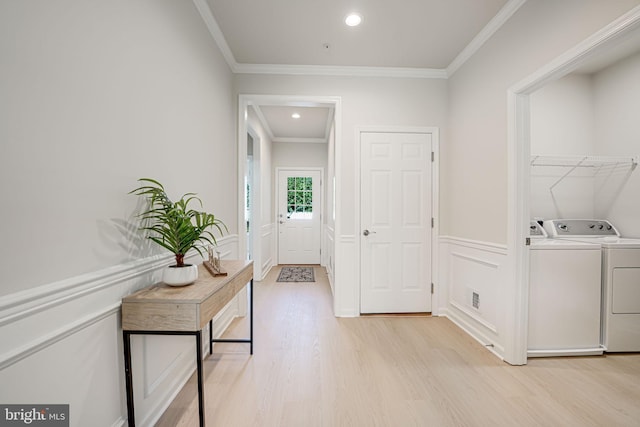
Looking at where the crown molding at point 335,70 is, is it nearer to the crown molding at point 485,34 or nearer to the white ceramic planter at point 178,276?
the crown molding at point 485,34

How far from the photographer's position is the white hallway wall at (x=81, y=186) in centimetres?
78

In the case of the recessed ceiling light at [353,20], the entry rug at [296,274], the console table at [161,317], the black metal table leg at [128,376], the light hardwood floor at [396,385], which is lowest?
the entry rug at [296,274]

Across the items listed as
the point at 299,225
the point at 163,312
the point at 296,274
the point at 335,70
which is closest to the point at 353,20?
the point at 335,70

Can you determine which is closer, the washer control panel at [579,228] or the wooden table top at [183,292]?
the wooden table top at [183,292]

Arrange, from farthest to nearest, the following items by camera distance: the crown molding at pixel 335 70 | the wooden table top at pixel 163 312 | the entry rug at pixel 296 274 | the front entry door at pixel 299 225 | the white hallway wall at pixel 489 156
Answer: the front entry door at pixel 299 225, the entry rug at pixel 296 274, the crown molding at pixel 335 70, the white hallway wall at pixel 489 156, the wooden table top at pixel 163 312

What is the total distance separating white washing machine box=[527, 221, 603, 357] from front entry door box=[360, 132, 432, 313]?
3.39 feet

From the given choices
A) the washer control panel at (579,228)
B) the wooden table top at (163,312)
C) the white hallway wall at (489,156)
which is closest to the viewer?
the wooden table top at (163,312)

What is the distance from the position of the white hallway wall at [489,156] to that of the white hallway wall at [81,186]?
7.87ft

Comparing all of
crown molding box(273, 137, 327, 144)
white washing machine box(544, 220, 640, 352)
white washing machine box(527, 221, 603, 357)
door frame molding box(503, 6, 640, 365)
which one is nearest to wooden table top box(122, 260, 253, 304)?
door frame molding box(503, 6, 640, 365)

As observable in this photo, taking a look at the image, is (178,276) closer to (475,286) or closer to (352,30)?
(352,30)

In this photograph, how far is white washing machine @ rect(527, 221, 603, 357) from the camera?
83.0 inches

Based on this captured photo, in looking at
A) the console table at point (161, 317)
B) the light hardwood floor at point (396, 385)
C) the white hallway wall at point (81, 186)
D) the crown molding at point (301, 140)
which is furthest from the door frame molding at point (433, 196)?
the crown molding at point (301, 140)

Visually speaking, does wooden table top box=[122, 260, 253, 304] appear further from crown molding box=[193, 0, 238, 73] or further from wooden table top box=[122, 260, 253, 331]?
crown molding box=[193, 0, 238, 73]

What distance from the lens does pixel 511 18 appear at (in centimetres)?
208
